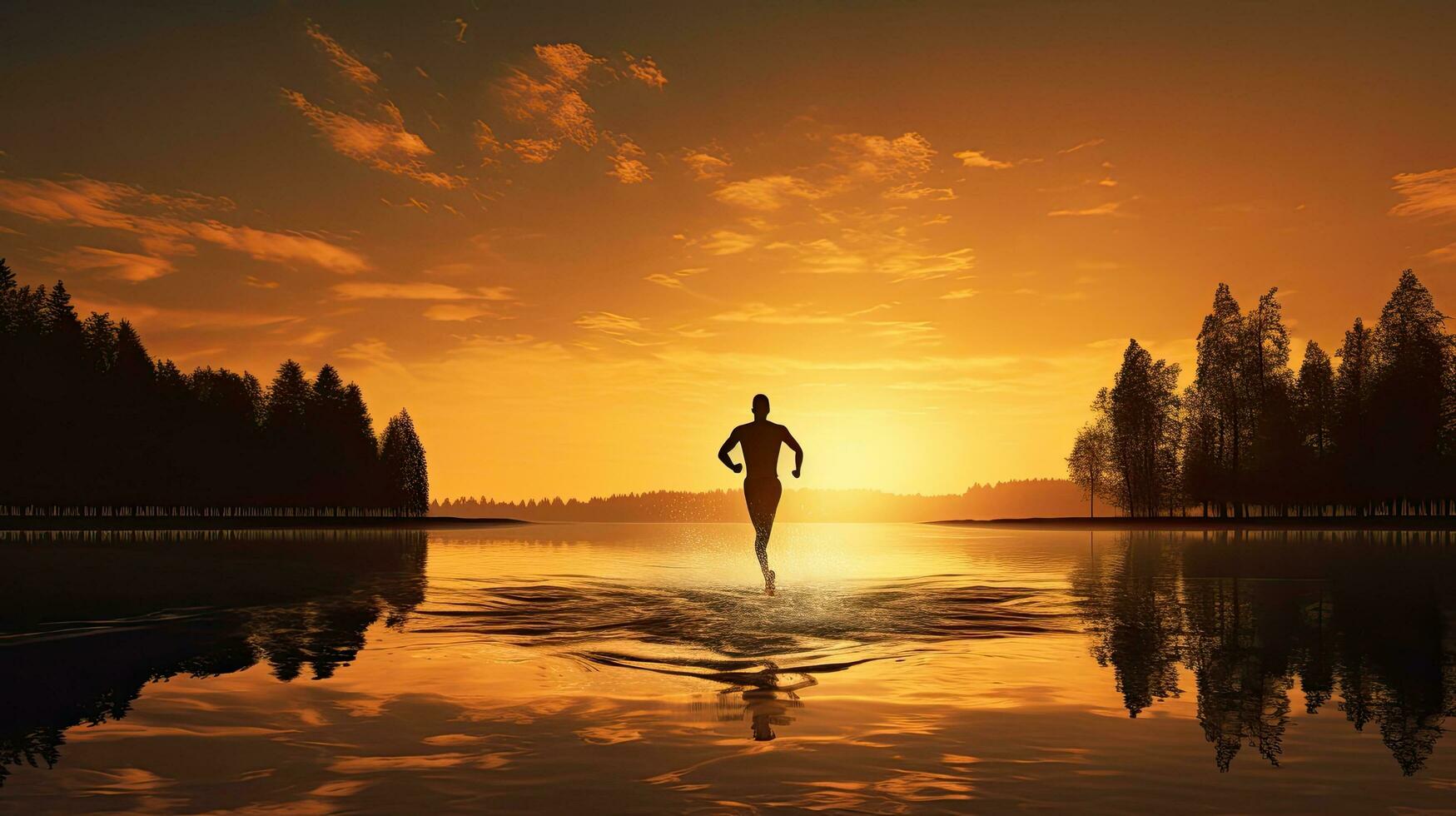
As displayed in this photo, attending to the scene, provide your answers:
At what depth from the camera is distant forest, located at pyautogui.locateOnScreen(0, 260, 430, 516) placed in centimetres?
8044

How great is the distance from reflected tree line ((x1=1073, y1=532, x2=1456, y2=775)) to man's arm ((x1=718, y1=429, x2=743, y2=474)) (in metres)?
6.12

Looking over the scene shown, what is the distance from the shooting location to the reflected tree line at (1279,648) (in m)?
6.57

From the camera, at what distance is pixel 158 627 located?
11648 mm

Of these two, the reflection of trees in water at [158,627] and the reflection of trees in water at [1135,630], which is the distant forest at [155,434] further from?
the reflection of trees in water at [1135,630]

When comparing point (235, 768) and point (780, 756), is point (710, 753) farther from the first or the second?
point (235, 768)

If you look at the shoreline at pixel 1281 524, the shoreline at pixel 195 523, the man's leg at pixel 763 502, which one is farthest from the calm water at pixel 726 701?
the shoreline at pixel 195 523

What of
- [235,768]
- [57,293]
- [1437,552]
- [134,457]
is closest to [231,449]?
[134,457]

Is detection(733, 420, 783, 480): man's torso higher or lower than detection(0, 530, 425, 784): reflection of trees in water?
higher

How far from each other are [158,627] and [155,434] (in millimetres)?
88216

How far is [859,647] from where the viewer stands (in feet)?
32.7

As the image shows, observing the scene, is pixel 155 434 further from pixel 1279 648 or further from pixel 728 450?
pixel 1279 648

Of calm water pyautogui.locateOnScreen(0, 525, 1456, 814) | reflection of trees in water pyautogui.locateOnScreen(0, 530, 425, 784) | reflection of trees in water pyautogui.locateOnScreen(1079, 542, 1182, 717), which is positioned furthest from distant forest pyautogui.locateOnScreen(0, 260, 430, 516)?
reflection of trees in water pyautogui.locateOnScreen(1079, 542, 1182, 717)

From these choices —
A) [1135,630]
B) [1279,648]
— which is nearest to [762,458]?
[1135,630]

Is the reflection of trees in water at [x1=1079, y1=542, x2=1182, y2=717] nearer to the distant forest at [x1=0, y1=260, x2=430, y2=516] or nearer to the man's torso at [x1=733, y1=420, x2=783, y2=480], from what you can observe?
the man's torso at [x1=733, y1=420, x2=783, y2=480]
